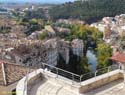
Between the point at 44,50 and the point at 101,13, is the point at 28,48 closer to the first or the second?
the point at 44,50

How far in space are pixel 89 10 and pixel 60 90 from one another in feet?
247

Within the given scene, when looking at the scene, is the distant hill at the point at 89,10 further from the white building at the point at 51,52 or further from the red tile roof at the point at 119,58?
the red tile roof at the point at 119,58

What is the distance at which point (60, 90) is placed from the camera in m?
7.45

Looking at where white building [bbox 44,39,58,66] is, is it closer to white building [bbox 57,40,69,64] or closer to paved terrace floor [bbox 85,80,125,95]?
white building [bbox 57,40,69,64]

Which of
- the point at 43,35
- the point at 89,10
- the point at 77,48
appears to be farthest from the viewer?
the point at 89,10

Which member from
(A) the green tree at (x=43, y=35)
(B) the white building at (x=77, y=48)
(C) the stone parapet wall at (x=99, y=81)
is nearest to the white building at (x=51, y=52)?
(B) the white building at (x=77, y=48)

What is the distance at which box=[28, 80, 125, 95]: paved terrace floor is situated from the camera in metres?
7.33

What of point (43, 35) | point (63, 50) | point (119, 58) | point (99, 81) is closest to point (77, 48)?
point (63, 50)

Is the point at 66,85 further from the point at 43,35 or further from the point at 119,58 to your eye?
Answer: the point at 43,35

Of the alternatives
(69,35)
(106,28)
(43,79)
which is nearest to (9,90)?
(43,79)

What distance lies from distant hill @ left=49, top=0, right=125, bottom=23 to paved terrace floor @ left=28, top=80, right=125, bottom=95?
7142cm

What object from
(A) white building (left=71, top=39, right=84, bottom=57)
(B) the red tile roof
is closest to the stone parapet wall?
(B) the red tile roof

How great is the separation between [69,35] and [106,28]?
31.6 ft

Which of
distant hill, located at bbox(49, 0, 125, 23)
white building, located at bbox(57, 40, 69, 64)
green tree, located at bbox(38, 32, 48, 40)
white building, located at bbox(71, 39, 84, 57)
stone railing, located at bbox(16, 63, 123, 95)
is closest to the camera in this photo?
stone railing, located at bbox(16, 63, 123, 95)
